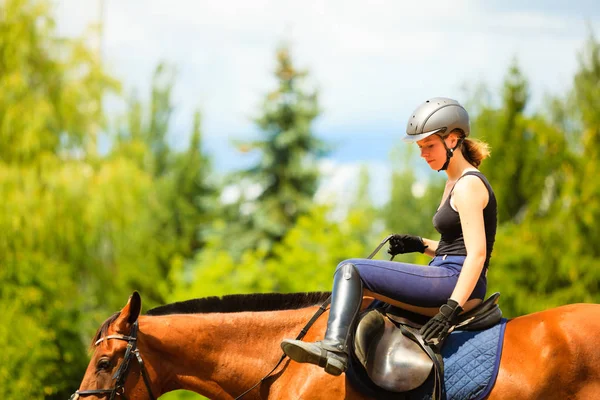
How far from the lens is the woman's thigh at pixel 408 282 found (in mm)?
4742

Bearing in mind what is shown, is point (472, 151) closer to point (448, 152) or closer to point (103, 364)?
point (448, 152)

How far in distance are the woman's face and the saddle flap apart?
108 centimetres

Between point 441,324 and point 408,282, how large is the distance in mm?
316

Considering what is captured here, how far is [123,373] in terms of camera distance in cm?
504

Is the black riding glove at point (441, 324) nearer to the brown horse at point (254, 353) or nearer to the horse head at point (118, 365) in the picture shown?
the brown horse at point (254, 353)

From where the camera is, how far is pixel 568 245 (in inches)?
841

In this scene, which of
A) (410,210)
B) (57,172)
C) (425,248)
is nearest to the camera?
(425,248)

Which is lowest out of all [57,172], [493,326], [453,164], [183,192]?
[183,192]

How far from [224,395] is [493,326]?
6.05 ft

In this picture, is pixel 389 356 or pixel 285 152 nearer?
pixel 389 356

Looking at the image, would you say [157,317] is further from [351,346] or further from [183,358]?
[351,346]

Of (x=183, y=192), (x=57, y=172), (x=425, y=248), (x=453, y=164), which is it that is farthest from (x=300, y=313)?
(x=183, y=192)

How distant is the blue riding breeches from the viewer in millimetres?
4742

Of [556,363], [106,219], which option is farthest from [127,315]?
[106,219]
